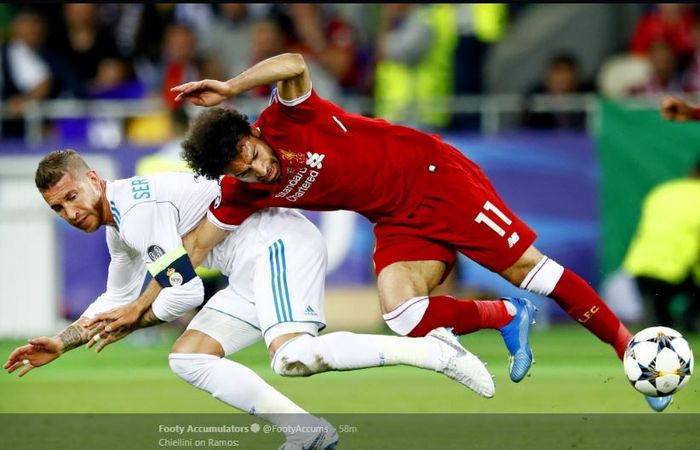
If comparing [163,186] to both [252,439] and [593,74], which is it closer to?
[252,439]

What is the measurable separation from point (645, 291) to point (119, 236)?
6904 mm

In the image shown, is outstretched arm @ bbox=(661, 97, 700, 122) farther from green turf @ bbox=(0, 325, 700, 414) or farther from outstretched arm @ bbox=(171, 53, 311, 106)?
outstretched arm @ bbox=(171, 53, 311, 106)

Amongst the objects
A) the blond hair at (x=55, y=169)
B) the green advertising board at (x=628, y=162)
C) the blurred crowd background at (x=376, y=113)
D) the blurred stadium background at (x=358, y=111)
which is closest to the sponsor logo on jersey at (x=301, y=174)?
the blond hair at (x=55, y=169)

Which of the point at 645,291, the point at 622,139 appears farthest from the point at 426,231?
the point at 622,139

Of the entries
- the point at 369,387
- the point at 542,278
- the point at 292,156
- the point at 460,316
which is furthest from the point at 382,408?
the point at 292,156

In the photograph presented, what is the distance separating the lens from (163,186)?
25.5 feet

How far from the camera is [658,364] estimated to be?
7.84 meters

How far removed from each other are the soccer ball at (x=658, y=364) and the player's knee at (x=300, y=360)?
183 centimetres

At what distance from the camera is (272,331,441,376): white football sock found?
7258 millimetres

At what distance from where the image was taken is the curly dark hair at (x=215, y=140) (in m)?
7.40

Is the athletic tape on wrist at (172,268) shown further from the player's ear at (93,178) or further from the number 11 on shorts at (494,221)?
the number 11 on shorts at (494,221)

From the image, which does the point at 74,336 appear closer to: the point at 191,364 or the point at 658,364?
the point at 191,364

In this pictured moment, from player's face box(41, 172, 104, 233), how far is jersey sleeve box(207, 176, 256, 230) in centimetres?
73

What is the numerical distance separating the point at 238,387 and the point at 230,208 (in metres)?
1.05
